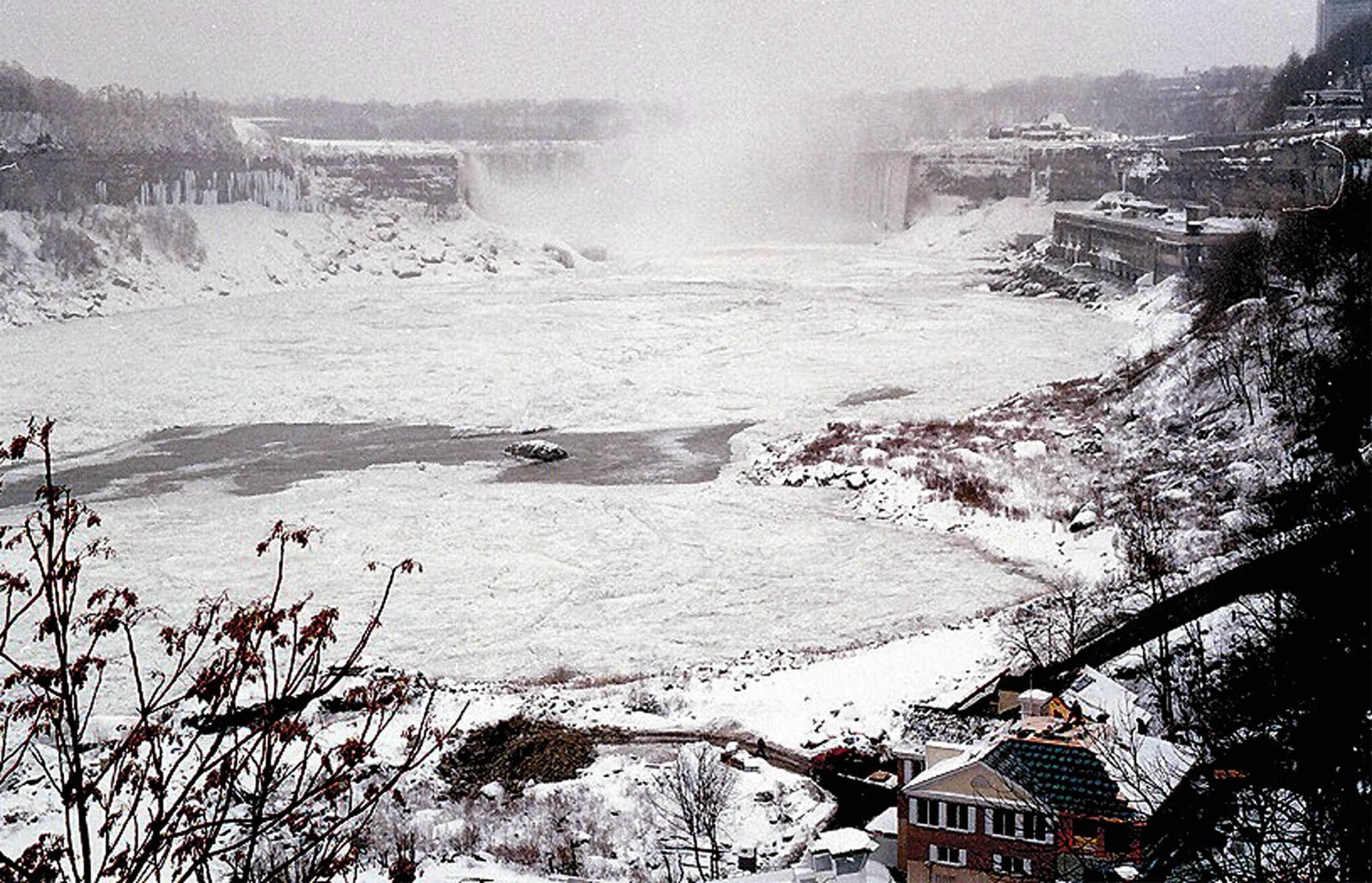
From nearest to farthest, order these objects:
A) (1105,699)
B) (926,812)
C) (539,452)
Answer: (926,812)
(1105,699)
(539,452)

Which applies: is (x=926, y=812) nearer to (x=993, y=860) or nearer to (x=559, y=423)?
(x=993, y=860)

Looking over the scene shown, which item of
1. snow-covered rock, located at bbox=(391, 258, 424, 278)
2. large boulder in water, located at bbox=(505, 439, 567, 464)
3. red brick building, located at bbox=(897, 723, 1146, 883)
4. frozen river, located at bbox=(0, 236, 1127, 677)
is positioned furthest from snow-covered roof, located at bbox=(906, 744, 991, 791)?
snow-covered rock, located at bbox=(391, 258, 424, 278)

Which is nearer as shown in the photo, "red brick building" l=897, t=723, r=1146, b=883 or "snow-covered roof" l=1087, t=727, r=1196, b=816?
"snow-covered roof" l=1087, t=727, r=1196, b=816

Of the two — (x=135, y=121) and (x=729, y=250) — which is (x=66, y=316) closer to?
(x=135, y=121)

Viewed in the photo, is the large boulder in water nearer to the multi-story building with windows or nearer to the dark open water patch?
the dark open water patch

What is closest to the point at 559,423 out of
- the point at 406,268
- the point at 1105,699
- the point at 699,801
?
the point at 699,801

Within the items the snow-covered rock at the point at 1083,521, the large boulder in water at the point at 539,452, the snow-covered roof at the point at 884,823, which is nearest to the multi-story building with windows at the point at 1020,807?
the snow-covered roof at the point at 884,823
